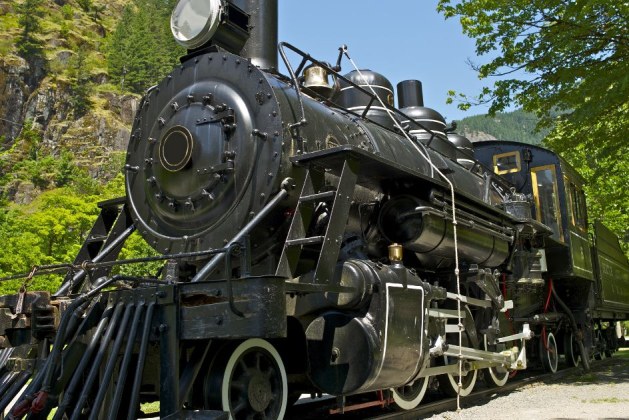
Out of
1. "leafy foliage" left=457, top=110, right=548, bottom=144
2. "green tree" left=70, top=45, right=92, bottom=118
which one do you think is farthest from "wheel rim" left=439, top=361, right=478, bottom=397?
"leafy foliage" left=457, top=110, right=548, bottom=144

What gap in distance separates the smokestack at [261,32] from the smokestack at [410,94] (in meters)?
4.51

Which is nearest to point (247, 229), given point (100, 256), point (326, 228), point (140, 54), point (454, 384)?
point (326, 228)

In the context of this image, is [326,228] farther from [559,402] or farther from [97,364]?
[559,402]

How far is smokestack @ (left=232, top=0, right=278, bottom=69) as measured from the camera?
5309 mm

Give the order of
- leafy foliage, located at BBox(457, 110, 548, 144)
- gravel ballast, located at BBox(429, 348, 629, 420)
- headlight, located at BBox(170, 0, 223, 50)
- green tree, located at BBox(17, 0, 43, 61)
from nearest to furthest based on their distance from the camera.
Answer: headlight, located at BBox(170, 0, 223, 50), gravel ballast, located at BBox(429, 348, 629, 420), green tree, located at BBox(17, 0, 43, 61), leafy foliage, located at BBox(457, 110, 548, 144)

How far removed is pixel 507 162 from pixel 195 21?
21.2 ft

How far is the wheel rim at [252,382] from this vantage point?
3.51 metres

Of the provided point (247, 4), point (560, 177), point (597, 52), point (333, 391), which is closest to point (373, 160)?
point (333, 391)

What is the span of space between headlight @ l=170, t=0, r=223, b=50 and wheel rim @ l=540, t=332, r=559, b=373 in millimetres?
7038

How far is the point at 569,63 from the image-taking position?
25.9 feet

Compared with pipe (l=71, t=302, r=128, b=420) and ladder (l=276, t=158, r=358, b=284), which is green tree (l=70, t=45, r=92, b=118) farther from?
pipe (l=71, t=302, r=128, b=420)

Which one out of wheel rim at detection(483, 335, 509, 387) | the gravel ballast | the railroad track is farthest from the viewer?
wheel rim at detection(483, 335, 509, 387)

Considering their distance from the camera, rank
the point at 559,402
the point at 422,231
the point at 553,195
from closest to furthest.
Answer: the point at 422,231 → the point at 559,402 → the point at 553,195

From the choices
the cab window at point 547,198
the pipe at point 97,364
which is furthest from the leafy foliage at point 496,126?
the pipe at point 97,364
